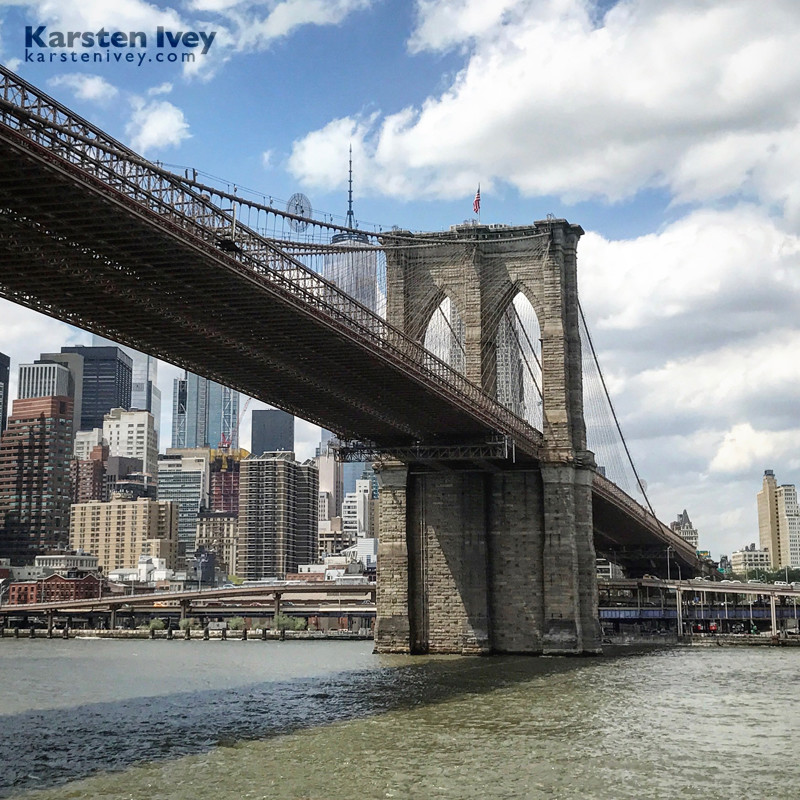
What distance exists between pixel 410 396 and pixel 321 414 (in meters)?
4.80

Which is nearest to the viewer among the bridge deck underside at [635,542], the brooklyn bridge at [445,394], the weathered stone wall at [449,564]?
the brooklyn bridge at [445,394]

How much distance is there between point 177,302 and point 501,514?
29.4 meters

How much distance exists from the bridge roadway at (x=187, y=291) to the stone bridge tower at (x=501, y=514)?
532cm

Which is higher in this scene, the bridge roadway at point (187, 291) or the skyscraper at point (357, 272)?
the skyscraper at point (357, 272)

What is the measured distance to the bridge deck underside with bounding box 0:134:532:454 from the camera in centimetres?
2553

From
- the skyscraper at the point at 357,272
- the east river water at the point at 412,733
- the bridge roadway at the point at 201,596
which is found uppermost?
the skyscraper at the point at 357,272

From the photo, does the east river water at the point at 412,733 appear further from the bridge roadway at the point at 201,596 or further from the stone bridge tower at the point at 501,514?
the bridge roadway at the point at 201,596

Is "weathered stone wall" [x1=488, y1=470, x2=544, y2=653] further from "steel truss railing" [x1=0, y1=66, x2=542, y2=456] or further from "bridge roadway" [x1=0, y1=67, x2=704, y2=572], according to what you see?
"steel truss railing" [x1=0, y1=66, x2=542, y2=456]

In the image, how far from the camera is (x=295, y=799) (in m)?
21.9

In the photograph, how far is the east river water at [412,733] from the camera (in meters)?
23.5

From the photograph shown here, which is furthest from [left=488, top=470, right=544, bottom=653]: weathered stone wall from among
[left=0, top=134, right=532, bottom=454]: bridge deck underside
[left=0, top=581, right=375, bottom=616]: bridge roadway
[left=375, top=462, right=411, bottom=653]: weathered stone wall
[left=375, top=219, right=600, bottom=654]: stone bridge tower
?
[left=0, top=581, right=375, bottom=616]: bridge roadway

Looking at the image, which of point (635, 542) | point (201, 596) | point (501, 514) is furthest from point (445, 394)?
point (201, 596)

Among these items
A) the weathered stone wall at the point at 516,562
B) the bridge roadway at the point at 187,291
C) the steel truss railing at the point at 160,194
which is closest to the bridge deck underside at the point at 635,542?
the weathered stone wall at the point at 516,562

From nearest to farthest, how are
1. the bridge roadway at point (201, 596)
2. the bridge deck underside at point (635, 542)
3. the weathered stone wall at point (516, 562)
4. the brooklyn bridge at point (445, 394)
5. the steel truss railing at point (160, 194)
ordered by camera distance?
the steel truss railing at point (160, 194) → the brooklyn bridge at point (445, 394) → the weathered stone wall at point (516, 562) → the bridge deck underside at point (635, 542) → the bridge roadway at point (201, 596)
